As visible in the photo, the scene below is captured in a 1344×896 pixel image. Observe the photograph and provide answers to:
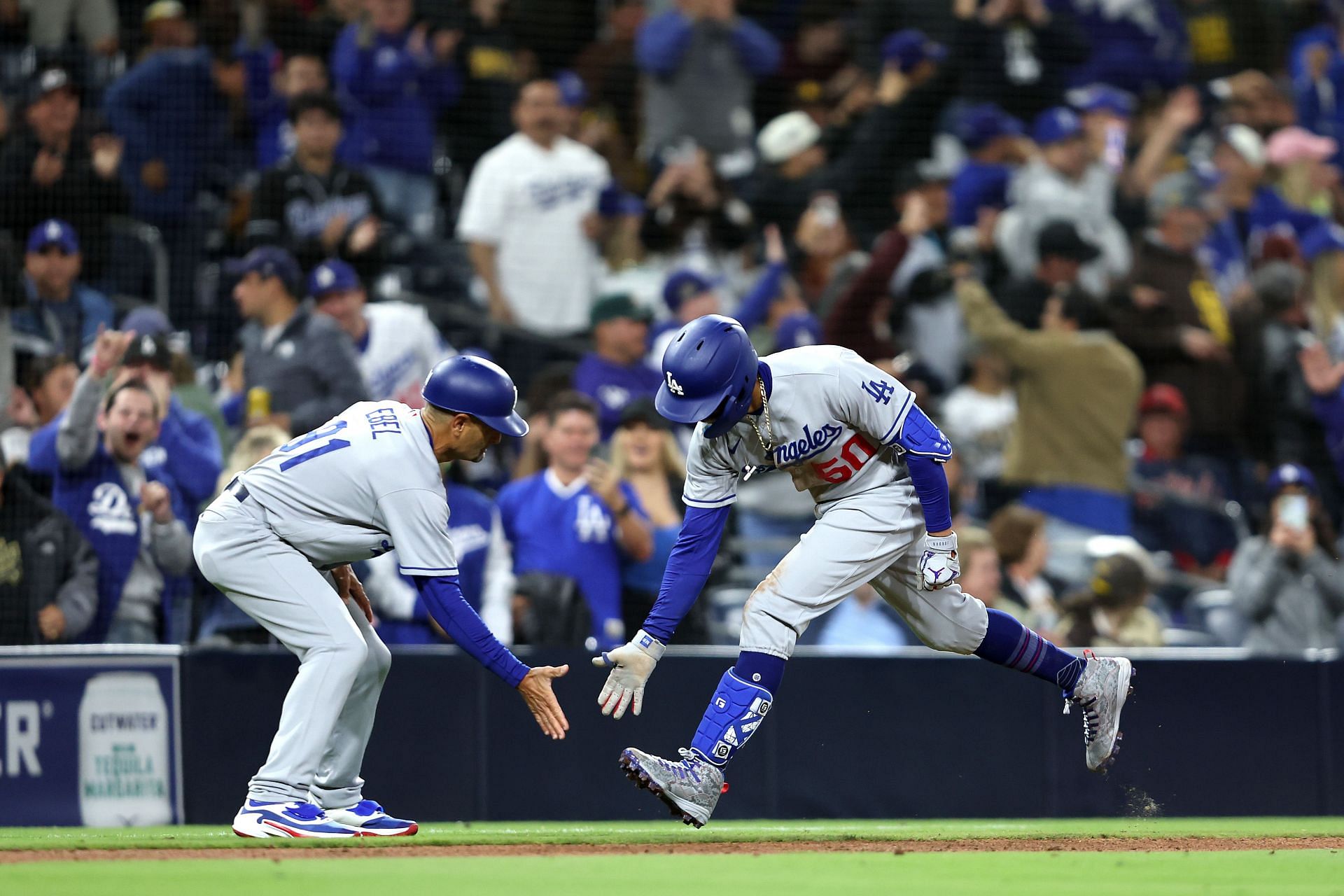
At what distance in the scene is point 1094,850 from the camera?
645 centimetres

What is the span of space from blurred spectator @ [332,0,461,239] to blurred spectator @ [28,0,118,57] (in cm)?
153

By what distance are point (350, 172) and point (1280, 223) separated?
7.07 meters

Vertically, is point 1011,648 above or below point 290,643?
below

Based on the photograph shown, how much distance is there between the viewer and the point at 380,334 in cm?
1040

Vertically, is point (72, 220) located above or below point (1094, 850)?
above

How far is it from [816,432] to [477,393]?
123 centimetres

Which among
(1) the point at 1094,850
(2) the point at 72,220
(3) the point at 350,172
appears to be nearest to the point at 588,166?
(3) the point at 350,172

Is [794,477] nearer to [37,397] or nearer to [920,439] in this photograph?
[920,439]

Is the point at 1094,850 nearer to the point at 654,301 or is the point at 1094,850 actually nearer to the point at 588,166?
the point at 654,301

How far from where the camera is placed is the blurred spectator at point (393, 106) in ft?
39.9

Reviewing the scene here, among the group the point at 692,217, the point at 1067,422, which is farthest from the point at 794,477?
the point at 692,217

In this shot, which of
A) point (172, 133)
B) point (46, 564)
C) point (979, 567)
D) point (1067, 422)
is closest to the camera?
point (46, 564)

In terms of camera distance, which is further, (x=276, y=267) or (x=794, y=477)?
(x=276, y=267)

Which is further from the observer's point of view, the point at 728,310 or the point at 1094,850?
the point at 728,310
